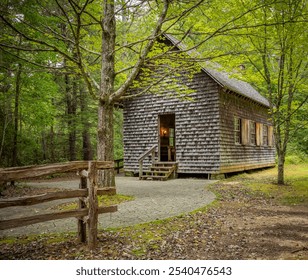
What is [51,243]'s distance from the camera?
4629 mm

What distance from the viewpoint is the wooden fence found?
152 inches

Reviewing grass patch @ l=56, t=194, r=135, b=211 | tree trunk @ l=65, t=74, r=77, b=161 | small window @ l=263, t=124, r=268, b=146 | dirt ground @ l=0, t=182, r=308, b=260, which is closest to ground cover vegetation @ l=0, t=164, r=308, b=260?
dirt ground @ l=0, t=182, r=308, b=260

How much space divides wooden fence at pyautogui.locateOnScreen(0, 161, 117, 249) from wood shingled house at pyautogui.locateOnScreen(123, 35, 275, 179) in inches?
324

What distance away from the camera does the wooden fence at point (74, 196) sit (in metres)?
3.85

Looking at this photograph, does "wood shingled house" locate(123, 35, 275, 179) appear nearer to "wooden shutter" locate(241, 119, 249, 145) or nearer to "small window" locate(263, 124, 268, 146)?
"wooden shutter" locate(241, 119, 249, 145)

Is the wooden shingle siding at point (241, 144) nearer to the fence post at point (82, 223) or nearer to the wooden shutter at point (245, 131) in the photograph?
the wooden shutter at point (245, 131)

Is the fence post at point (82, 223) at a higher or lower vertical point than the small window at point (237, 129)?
lower

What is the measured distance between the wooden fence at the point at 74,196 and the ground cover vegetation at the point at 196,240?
392 mm

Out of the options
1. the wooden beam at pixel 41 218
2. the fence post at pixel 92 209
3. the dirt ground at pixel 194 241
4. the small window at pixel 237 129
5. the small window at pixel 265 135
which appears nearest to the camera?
the wooden beam at pixel 41 218

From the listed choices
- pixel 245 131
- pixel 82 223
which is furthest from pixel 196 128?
pixel 82 223

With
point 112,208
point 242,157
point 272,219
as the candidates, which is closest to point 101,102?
point 112,208

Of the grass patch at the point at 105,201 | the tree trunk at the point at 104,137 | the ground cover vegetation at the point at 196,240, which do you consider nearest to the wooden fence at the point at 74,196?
the ground cover vegetation at the point at 196,240

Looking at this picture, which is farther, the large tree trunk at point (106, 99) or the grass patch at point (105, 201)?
the large tree trunk at point (106, 99)

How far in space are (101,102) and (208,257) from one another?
5432mm
